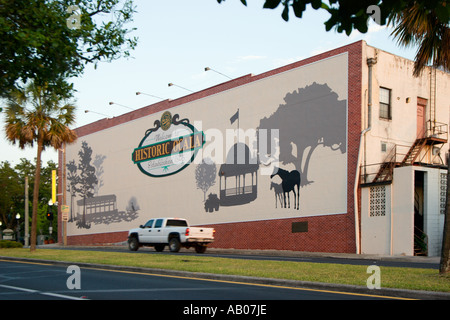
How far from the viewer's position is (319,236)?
29.3 meters

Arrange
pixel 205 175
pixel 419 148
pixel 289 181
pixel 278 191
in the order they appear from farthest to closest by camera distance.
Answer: pixel 205 175, pixel 278 191, pixel 289 181, pixel 419 148

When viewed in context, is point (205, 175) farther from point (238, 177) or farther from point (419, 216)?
Result: point (419, 216)

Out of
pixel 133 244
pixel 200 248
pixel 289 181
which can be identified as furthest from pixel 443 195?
pixel 133 244

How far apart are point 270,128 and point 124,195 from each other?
646 inches

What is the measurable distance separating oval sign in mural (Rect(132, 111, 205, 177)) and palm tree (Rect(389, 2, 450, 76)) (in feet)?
75.7

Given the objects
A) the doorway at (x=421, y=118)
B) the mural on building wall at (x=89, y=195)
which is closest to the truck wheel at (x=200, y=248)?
the doorway at (x=421, y=118)

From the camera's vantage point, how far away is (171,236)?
96.9 ft

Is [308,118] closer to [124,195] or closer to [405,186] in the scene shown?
[405,186]

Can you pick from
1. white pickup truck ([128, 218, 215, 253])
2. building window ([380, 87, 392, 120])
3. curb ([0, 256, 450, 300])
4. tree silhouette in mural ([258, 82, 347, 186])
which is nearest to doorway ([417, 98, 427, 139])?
building window ([380, 87, 392, 120])

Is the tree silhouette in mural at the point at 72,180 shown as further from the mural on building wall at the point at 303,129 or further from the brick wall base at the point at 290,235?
the mural on building wall at the point at 303,129

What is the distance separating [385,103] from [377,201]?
18.6 ft

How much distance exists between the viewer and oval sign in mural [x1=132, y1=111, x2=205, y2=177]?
3878cm

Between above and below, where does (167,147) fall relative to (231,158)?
above
